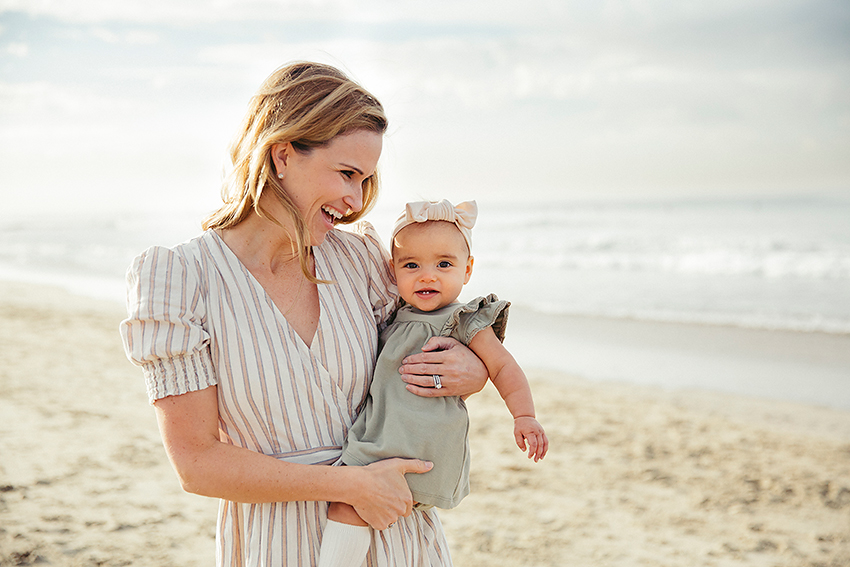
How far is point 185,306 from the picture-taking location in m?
1.55

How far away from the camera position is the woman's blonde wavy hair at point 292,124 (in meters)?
1.70

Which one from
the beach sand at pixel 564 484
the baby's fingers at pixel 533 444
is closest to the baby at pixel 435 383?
the baby's fingers at pixel 533 444

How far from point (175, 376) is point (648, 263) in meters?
14.3

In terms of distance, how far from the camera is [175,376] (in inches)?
59.8

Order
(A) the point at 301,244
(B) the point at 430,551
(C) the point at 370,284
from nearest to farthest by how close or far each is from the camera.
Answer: (A) the point at 301,244 < (B) the point at 430,551 < (C) the point at 370,284

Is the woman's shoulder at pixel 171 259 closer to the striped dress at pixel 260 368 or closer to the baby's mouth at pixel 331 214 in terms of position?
the striped dress at pixel 260 368

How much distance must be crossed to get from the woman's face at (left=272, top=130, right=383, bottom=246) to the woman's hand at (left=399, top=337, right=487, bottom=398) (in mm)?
435

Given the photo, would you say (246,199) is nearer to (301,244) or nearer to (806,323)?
(301,244)

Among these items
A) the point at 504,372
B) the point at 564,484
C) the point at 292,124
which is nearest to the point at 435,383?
the point at 504,372

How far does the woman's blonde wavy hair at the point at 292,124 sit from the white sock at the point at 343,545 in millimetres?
639

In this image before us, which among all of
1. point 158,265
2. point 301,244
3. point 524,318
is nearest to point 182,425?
point 158,265

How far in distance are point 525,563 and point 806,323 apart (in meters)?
6.55

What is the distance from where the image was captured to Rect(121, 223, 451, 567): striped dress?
1.53m

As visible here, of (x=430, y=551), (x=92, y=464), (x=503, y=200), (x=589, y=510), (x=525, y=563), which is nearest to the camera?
(x=430, y=551)
